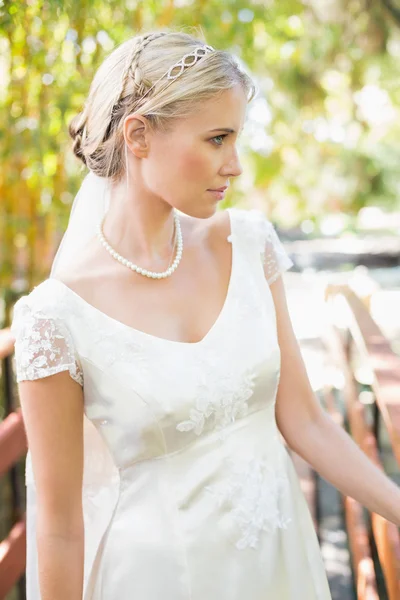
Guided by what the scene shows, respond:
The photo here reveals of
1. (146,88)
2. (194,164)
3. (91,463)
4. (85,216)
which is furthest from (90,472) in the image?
(146,88)

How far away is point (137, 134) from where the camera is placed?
55.5 inches

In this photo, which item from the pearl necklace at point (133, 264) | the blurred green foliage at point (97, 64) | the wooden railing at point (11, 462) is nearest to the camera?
the pearl necklace at point (133, 264)

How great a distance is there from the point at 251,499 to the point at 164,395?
0.27 meters

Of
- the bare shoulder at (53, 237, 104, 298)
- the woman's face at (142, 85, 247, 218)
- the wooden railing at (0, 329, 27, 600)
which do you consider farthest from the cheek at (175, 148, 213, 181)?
the wooden railing at (0, 329, 27, 600)

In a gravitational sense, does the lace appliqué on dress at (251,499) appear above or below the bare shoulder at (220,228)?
below

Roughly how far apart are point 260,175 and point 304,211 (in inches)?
322

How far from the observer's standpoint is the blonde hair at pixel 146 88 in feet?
4.38

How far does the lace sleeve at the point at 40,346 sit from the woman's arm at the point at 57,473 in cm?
2

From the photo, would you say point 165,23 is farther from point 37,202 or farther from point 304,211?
point 304,211

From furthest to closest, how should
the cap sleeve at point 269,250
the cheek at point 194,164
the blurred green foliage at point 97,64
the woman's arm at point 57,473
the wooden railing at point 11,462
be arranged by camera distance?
the blurred green foliage at point 97,64, the wooden railing at point 11,462, the cap sleeve at point 269,250, the cheek at point 194,164, the woman's arm at point 57,473

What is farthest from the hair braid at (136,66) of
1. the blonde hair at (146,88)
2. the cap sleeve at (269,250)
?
the cap sleeve at (269,250)

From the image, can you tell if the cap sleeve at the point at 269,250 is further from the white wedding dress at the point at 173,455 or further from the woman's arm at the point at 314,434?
the white wedding dress at the point at 173,455

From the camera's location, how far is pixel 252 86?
143 cm

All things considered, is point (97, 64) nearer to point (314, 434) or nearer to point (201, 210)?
point (201, 210)
